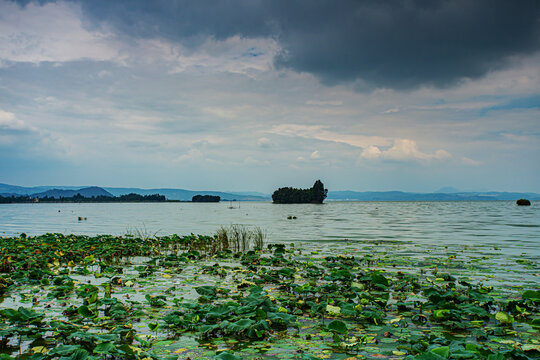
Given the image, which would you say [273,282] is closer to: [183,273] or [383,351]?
[183,273]

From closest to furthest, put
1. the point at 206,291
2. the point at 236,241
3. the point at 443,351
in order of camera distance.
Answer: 1. the point at 443,351
2. the point at 206,291
3. the point at 236,241

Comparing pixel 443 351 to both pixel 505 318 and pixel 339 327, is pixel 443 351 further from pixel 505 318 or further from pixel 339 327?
pixel 505 318

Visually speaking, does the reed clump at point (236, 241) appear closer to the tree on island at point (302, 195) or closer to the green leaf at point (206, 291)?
the green leaf at point (206, 291)

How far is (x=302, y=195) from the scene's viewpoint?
16338 centimetres

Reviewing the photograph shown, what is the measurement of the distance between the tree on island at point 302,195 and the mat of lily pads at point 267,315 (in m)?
144

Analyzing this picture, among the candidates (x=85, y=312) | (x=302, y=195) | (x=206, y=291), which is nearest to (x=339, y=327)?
(x=206, y=291)

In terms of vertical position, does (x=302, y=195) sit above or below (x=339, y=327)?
above

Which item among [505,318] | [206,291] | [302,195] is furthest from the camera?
[302,195]

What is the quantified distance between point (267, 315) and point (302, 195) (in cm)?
15795

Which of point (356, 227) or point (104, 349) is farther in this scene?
point (356, 227)

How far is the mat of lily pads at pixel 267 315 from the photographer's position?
5.14m


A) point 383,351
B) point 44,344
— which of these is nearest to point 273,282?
point 383,351

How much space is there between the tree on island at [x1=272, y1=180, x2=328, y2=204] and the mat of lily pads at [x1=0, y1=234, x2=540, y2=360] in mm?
143715

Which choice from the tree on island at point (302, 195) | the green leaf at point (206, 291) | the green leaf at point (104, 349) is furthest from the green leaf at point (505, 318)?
the tree on island at point (302, 195)
